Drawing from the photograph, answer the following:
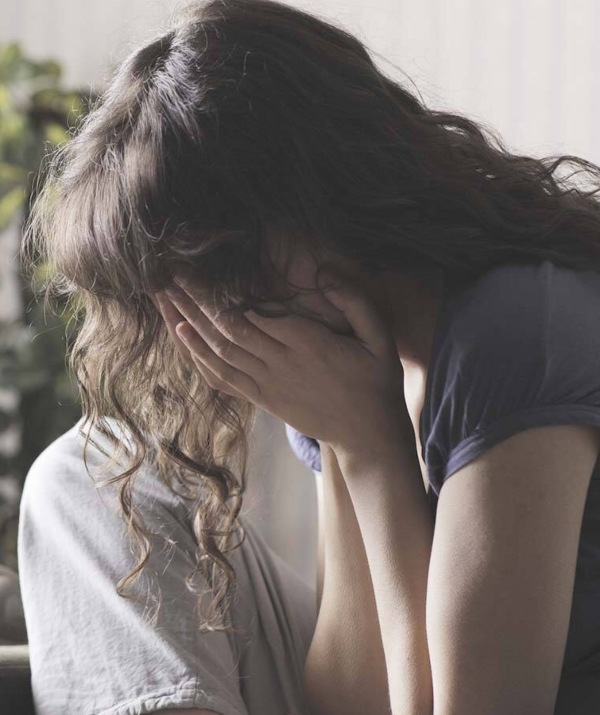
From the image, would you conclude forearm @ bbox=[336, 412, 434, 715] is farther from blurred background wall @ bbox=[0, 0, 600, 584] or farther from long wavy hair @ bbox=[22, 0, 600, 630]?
blurred background wall @ bbox=[0, 0, 600, 584]

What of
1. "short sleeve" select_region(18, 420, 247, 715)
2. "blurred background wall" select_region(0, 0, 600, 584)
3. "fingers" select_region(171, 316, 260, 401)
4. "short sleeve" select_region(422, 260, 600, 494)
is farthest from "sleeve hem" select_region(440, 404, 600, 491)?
"blurred background wall" select_region(0, 0, 600, 584)

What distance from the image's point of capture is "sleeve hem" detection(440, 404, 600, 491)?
79 cm

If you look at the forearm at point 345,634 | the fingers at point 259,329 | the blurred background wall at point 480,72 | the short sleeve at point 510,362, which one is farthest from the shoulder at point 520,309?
A: the blurred background wall at point 480,72

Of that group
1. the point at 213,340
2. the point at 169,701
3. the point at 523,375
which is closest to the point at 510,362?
the point at 523,375

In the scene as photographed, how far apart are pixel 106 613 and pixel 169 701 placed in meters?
0.11

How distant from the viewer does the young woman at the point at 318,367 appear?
80cm

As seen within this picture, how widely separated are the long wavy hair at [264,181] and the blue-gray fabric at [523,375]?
0.13 feet

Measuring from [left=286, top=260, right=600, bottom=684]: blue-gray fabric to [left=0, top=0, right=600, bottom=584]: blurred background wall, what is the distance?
113 centimetres

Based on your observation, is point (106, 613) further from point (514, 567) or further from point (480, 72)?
point (480, 72)

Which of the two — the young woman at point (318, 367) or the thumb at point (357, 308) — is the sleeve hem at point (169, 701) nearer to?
the young woman at point (318, 367)

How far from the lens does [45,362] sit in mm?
2488

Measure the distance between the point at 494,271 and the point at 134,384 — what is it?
402mm

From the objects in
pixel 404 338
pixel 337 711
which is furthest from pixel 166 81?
pixel 337 711

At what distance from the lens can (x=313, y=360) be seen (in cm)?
92
